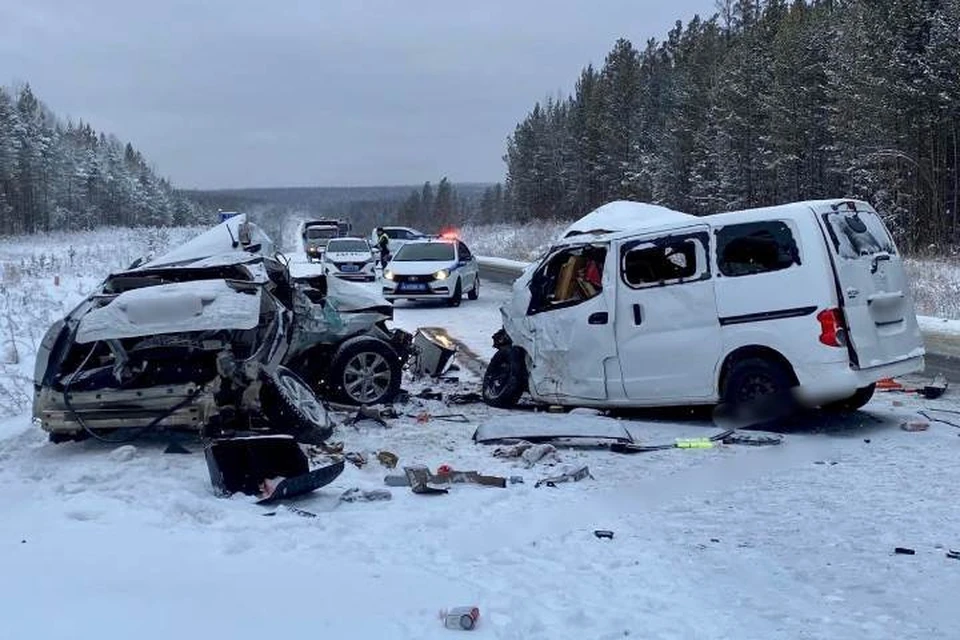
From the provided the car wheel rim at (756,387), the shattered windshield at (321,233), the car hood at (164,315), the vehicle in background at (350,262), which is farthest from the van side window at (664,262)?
the shattered windshield at (321,233)

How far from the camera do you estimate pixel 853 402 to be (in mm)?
8422

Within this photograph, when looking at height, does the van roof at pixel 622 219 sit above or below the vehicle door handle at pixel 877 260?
above

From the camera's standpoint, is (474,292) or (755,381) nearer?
(755,381)

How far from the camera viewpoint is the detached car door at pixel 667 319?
8062 millimetres

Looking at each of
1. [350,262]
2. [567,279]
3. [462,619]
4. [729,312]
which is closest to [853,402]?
[729,312]

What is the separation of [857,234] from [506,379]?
3.86 meters

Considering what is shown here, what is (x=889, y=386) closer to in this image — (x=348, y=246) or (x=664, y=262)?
(x=664, y=262)

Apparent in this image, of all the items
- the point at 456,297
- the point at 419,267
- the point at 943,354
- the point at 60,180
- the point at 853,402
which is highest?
the point at 60,180

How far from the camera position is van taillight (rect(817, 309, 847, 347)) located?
7371mm

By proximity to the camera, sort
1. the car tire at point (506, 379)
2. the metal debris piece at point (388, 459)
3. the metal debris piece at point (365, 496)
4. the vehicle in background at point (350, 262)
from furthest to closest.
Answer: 1. the vehicle in background at point (350, 262)
2. the car tire at point (506, 379)
3. the metal debris piece at point (388, 459)
4. the metal debris piece at point (365, 496)

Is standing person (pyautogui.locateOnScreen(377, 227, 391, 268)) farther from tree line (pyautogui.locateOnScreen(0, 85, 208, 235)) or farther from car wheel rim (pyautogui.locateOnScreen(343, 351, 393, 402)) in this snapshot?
tree line (pyautogui.locateOnScreen(0, 85, 208, 235))

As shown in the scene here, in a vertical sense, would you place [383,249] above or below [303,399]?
above

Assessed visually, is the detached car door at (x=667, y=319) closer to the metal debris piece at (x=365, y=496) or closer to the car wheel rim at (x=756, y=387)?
the car wheel rim at (x=756, y=387)

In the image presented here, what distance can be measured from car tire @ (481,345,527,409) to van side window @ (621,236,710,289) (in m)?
1.73
